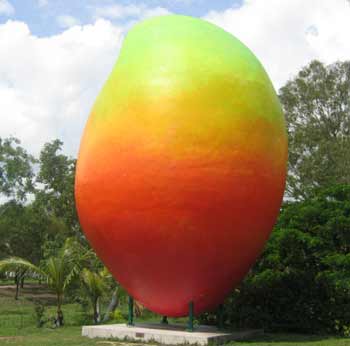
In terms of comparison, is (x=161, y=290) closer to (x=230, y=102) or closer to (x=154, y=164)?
(x=154, y=164)

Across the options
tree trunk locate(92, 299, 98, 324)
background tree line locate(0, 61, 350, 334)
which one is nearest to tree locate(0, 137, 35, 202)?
background tree line locate(0, 61, 350, 334)

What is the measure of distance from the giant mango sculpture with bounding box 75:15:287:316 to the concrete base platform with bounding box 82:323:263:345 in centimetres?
46

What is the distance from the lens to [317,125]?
28.8 metres

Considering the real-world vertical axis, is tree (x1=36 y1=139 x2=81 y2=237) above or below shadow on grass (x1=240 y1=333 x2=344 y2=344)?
above

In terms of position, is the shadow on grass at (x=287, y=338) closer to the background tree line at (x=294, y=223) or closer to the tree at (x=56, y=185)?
the background tree line at (x=294, y=223)

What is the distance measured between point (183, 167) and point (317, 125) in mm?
20132

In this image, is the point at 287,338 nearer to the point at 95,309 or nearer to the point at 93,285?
the point at 93,285

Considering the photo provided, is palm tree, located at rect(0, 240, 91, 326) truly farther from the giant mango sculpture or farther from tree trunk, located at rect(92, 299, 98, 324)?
the giant mango sculpture

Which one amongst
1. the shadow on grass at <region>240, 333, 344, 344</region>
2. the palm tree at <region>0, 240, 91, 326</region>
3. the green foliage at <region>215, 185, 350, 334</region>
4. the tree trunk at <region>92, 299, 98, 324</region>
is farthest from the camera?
the tree trunk at <region>92, 299, 98, 324</region>

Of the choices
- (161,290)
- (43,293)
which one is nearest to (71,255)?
(161,290)

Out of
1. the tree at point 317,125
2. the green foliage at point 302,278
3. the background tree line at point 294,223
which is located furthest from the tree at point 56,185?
the green foliage at point 302,278

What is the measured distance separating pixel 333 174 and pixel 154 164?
18189 millimetres

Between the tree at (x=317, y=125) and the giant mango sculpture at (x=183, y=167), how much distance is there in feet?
53.7

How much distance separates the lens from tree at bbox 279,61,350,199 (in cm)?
2678
